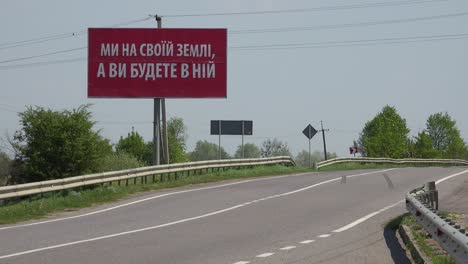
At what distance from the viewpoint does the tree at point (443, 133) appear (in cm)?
15788

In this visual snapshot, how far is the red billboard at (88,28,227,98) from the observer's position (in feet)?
129

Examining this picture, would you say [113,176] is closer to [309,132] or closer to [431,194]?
[431,194]

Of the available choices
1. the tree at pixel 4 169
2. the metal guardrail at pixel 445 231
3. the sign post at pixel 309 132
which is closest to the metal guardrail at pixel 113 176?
the sign post at pixel 309 132

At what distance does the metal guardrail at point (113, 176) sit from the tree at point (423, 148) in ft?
324

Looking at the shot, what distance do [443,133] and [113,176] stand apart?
142943 millimetres

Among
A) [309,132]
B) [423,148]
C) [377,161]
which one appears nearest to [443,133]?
[423,148]

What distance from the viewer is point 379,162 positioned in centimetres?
6366

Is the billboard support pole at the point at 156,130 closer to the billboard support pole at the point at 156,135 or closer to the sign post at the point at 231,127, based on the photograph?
the billboard support pole at the point at 156,135

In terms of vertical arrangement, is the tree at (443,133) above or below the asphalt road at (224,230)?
above

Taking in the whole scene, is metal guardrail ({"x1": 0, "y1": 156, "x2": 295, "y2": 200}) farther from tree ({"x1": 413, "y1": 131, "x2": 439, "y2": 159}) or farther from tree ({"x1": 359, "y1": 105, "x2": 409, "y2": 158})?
tree ({"x1": 413, "y1": 131, "x2": 439, "y2": 159})

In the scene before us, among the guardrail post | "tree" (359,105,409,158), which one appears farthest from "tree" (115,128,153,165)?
the guardrail post

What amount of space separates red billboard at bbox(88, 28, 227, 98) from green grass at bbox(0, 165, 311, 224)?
4739 millimetres

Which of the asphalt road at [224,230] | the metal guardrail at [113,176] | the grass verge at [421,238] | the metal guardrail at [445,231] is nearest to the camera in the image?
the metal guardrail at [445,231]

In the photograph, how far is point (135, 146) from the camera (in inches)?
4793
